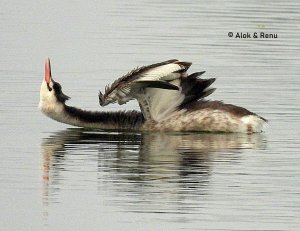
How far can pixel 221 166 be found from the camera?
1802cm

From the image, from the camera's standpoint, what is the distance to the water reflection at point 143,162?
1630cm

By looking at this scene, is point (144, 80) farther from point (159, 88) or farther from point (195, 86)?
point (195, 86)

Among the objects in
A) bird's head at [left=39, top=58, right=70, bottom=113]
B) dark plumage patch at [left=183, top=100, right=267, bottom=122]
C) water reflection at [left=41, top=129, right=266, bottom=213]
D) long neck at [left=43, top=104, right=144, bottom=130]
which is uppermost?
bird's head at [left=39, top=58, right=70, bottom=113]

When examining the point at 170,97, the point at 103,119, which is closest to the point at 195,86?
the point at 170,97

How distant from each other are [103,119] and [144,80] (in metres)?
0.96

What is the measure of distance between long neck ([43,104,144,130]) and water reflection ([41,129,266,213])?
0.42 ft

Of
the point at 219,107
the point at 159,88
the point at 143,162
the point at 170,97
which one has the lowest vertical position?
the point at 143,162

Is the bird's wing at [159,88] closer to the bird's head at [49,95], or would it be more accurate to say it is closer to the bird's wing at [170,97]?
the bird's wing at [170,97]

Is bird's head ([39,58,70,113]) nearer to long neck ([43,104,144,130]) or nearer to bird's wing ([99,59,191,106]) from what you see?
long neck ([43,104,144,130])

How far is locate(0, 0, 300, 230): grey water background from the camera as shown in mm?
15594

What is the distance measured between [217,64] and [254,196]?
33.4 ft

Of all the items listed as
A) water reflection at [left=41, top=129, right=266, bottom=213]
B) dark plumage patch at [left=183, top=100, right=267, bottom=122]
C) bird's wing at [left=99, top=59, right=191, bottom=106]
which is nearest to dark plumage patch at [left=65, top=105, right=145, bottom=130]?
water reflection at [left=41, top=129, right=266, bottom=213]

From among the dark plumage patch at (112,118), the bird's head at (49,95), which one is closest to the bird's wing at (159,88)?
the dark plumage patch at (112,118)

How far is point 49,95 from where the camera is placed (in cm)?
2141
